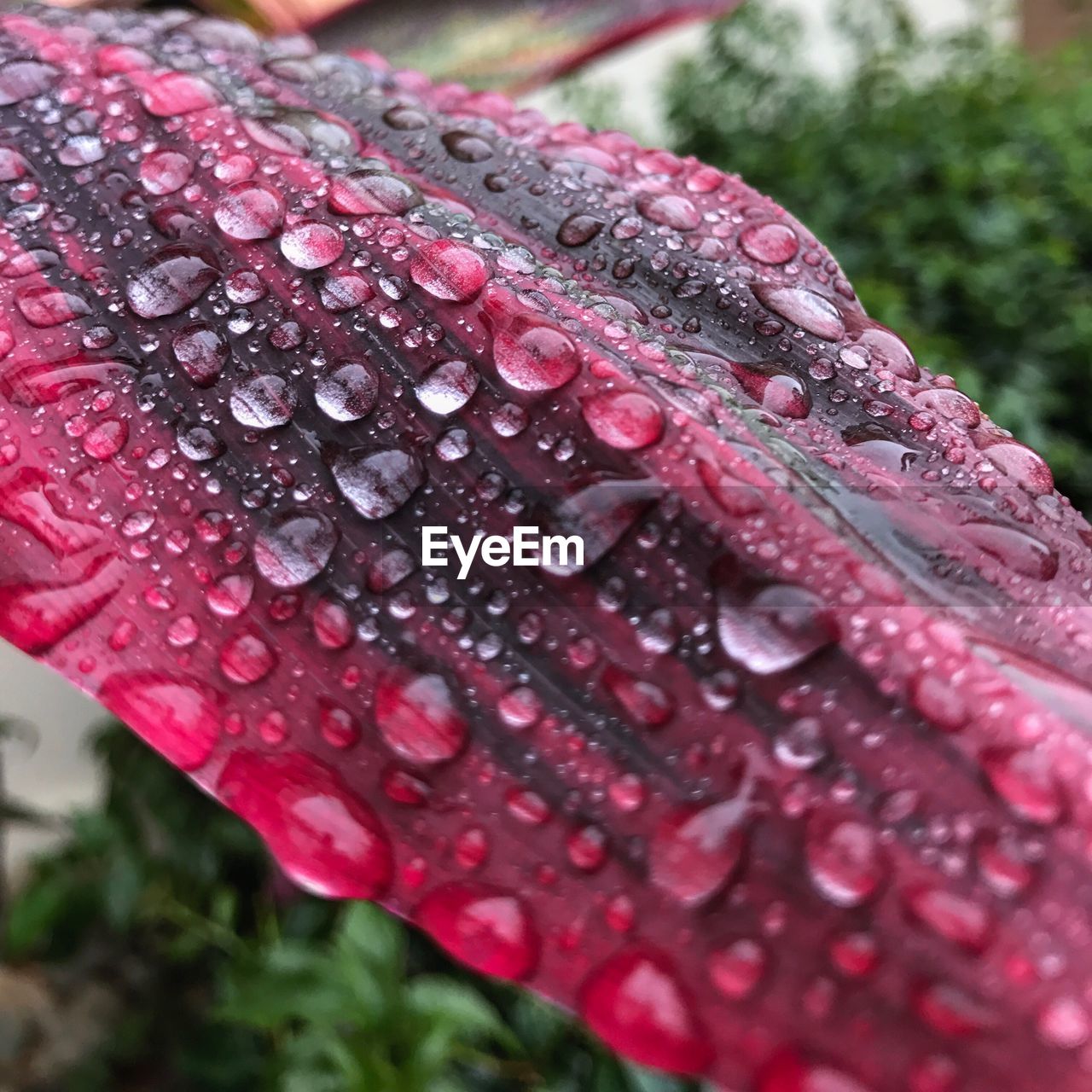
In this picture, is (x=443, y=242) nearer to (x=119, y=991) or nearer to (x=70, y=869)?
(x=70, y=869)

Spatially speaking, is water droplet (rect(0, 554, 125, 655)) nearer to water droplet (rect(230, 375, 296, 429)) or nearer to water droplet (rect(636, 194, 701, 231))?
water droplet (rect(230, 375, 296, 429))

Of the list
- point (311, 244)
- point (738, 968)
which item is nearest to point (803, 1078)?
point (738, 968)

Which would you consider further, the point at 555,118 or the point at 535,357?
the point at 555,118

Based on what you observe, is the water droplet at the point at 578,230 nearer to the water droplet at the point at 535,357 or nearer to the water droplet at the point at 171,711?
the water droplet at the point at 535,357

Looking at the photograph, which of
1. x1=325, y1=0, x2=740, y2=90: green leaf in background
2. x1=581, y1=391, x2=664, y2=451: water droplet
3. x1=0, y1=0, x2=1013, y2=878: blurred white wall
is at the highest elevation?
x1=581, y1=391, x2=664, y2=451: water droplet

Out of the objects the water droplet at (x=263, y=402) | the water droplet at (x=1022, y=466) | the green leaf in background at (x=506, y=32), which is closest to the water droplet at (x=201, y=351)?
the water droplet at (x=263, y=402)

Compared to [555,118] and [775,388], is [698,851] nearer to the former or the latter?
[775,388]

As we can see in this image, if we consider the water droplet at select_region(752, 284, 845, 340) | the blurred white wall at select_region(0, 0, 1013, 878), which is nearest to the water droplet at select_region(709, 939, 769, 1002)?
the water droplet at select_region(752, 284, 845, 340)
